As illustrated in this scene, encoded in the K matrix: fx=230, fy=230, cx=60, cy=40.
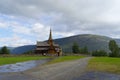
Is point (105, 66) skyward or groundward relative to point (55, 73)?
skyward

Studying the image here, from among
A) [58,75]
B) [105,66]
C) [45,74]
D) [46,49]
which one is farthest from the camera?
[46,49]

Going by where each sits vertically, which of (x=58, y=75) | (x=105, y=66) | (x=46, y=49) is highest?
(x=46, y=49)

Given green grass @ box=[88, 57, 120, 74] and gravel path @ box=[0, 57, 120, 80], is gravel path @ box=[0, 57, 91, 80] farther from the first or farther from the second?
green grass @ box=[88, 57, 120, 74]

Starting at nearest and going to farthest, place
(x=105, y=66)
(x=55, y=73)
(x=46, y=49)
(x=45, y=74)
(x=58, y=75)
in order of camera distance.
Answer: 1. (x=58, y=75)
2. (x=45, y=74)
3. (x=55, y=73)
4. (x=105, y=66)
5. (x=46, y=49)

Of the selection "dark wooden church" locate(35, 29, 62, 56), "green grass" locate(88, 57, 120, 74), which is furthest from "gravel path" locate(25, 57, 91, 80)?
"dark wooden church" locate(35, 29, 62, 56)

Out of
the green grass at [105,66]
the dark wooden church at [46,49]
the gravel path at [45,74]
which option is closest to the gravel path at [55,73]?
the gravel path at [45,74]

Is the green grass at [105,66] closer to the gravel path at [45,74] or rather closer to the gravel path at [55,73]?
the gravel path at [55,73]

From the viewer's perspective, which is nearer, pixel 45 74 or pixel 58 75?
pixel 58 75

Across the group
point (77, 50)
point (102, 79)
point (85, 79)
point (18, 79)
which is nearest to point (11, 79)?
point (18, 79)

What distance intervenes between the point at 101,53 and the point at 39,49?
37.1m

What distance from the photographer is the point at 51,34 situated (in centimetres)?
15412

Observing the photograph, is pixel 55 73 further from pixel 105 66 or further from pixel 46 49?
pixel 46 49

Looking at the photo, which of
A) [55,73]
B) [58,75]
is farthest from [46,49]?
[58,75]

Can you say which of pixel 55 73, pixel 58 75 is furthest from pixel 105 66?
pixel 58 75
